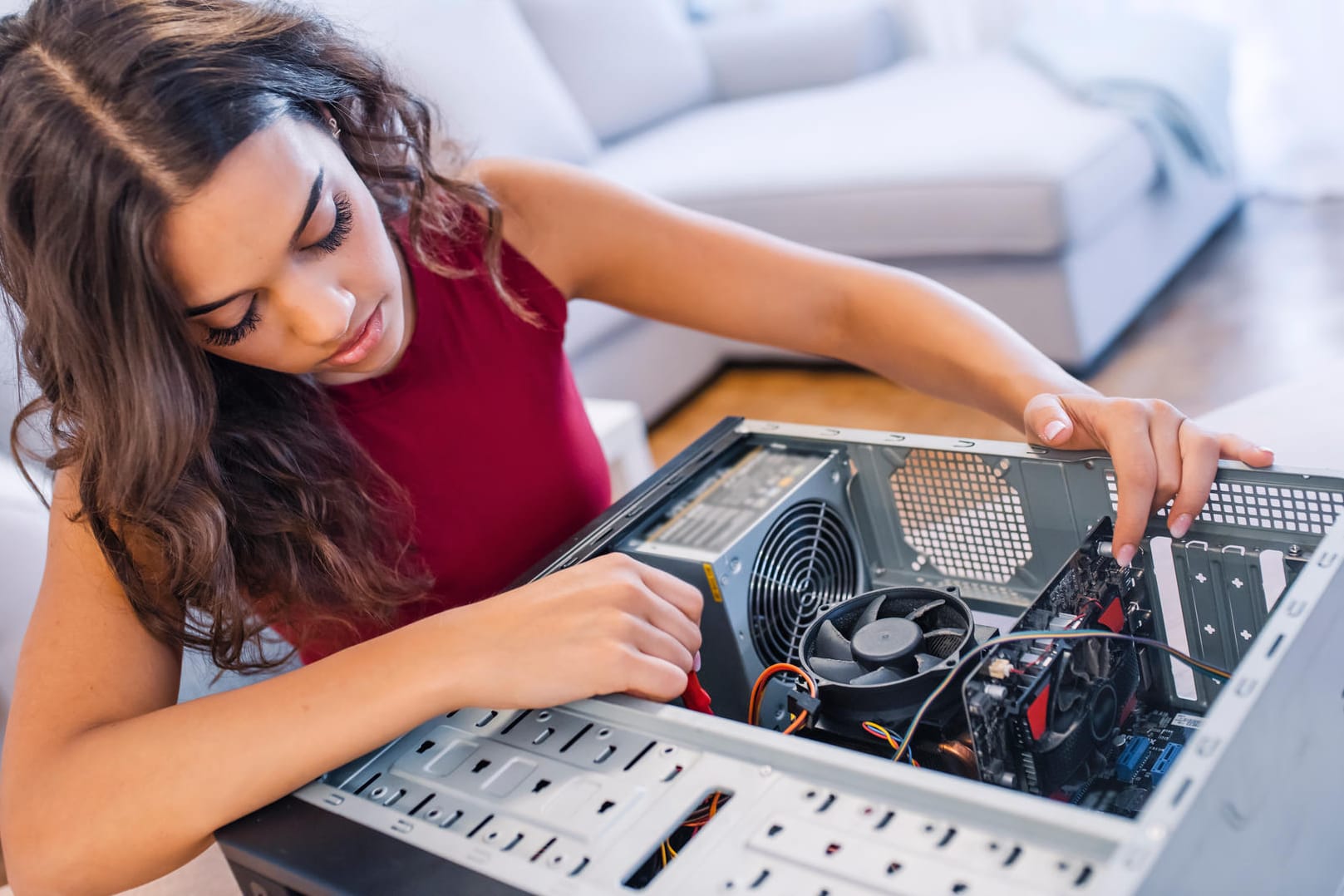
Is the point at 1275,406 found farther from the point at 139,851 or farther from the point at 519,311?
the point at 139,851

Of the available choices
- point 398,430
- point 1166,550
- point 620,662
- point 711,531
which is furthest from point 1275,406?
point 398,430

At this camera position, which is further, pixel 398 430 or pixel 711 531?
pixel 398 430

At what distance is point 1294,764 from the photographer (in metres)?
0.47

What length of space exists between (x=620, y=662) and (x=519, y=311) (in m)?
0.46

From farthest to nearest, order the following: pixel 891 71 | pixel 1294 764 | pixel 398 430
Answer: pixel 891 71 → pixel 398 430 → pixel 1294 764

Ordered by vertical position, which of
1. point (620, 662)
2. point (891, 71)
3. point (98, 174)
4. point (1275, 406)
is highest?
point (98, 174)

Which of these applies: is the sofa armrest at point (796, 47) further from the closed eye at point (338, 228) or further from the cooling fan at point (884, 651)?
the cooling fan at point (884, 651)

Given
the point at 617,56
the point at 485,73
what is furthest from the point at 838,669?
the point at 617,56

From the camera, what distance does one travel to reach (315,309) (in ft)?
2.30

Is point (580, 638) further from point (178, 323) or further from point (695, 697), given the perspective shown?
point (178, 323)

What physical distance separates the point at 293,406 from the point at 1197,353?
1775mm

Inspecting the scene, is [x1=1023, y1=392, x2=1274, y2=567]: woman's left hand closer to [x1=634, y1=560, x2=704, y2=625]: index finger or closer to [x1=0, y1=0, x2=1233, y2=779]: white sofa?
[x1=634, y1=560, x2=704, y2=625]: index finger

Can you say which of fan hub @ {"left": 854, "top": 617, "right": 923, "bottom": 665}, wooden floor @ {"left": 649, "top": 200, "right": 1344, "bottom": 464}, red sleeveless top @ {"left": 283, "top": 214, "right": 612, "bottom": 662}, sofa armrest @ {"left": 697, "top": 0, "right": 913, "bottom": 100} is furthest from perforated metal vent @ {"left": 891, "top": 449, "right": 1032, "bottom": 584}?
sofa armrest @ {"left": 697, "top": 0, "right": 913, "bottom": 100}

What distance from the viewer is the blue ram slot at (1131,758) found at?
0.59 m
